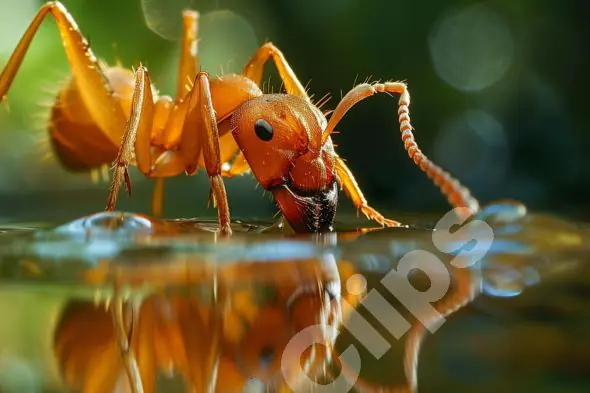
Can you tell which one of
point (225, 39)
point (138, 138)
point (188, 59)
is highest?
point (225, 39)

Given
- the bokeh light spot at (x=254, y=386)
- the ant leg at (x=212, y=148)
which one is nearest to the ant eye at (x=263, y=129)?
the ant leg at (x=212, y=148)

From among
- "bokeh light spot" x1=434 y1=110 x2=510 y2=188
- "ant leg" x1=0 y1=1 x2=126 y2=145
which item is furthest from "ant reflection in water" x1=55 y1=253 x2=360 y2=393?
"bokeh light spot" x1=434 y1=110 x2=510 y2=188

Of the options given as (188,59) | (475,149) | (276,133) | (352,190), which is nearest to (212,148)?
(276,133)

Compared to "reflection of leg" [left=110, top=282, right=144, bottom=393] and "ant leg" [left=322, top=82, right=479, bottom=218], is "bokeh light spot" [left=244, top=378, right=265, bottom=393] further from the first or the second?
"ant leg" [left=322, top=82, right=479, bottom=218]

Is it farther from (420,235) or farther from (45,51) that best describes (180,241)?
(45,51)

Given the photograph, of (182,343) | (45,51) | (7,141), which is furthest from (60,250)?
(7,141)

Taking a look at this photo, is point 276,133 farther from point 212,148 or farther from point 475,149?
point 475,149
